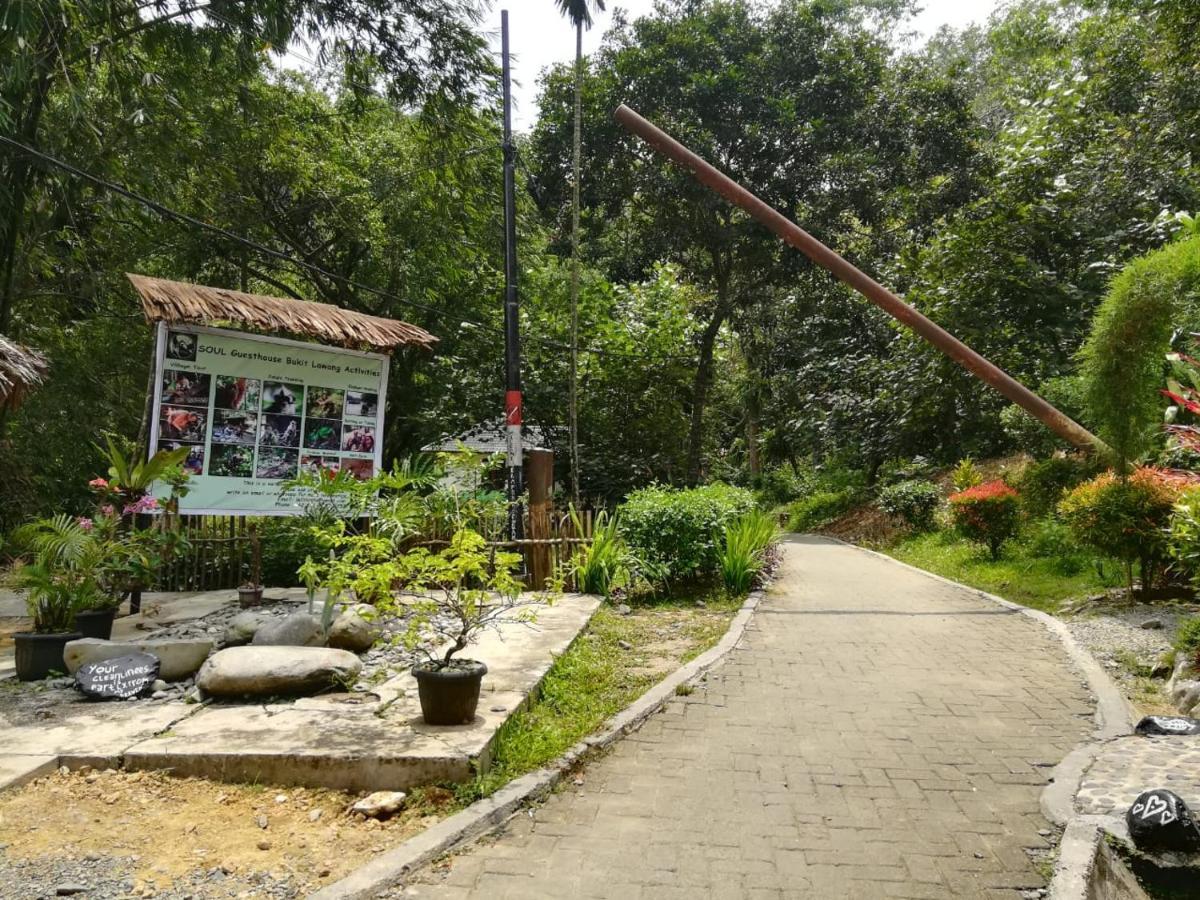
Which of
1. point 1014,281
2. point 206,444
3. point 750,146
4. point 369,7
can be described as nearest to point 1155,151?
point 1014,281

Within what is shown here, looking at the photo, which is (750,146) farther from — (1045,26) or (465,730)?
(465,730)

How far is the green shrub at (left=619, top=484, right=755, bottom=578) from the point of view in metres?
10.1

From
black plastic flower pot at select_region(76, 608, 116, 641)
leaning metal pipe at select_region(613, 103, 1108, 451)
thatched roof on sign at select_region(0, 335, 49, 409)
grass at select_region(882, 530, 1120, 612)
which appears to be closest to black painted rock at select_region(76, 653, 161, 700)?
black plastic flower pot at select_region(76, 608, 116, 641)

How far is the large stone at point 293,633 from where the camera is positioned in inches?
238

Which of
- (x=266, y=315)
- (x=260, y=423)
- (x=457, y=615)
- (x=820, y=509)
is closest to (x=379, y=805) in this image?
(x=457, y=615)

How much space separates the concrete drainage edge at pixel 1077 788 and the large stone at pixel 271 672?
4313 mm

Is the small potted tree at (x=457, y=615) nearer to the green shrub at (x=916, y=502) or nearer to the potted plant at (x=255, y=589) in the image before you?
the potted plant at (x=255, y=589)

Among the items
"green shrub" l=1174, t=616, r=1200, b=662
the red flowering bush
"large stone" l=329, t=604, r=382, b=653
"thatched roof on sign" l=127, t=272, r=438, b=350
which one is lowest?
"large stone" l=329, t=604, r=382, b=653

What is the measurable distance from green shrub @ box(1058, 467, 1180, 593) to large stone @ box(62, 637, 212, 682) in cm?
871

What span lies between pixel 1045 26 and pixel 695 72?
14327 mm

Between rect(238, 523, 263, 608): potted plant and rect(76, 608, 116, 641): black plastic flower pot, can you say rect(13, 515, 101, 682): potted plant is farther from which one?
rect(238, 523, 263, 608): potted plant

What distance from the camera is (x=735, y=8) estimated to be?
59.3ft

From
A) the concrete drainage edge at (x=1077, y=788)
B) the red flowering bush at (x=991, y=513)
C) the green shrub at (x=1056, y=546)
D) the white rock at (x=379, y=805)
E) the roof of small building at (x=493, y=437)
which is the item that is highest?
the roof of small building at (x=493, y=437)

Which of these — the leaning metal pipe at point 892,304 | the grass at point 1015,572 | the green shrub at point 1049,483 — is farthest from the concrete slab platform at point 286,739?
the green shrub at point 1049,483
